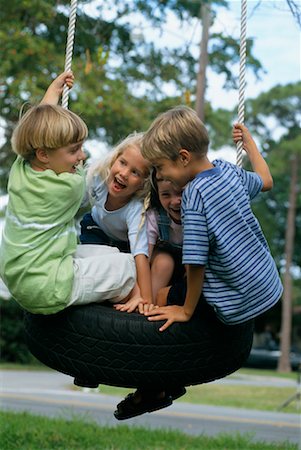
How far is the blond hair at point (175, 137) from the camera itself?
336 cm

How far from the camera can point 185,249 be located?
10.8ft

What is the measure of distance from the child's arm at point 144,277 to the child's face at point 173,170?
1.28 ft

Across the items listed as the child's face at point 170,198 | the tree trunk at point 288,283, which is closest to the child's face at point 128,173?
the child's face at point 170,198

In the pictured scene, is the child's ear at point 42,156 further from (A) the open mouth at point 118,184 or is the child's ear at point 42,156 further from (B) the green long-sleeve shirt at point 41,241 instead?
(A) the open mouth at point 118,184

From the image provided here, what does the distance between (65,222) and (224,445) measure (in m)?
4.20

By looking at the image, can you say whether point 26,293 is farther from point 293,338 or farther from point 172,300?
point 293,338

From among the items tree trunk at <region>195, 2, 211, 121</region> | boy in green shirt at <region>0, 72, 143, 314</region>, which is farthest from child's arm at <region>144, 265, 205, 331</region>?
tree trunk at <region>195, 2, 211, 121</region>

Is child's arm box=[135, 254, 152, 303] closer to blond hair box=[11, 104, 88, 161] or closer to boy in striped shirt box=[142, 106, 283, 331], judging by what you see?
boy in striped shirt box=[142, 106, 283, 331]

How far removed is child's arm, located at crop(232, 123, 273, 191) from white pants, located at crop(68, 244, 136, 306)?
715 millimetres

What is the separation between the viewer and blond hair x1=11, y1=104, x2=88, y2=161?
11.2 feet

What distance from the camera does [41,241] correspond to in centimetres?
340

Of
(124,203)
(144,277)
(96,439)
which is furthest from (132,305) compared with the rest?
(96,439)

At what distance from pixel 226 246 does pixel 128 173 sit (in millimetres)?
633

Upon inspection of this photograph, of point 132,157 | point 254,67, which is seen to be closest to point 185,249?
point 132,157
